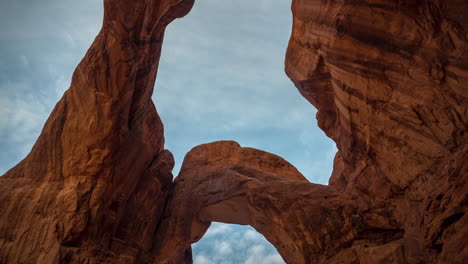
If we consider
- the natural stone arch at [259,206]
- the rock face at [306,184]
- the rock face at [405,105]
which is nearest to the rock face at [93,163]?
the rock face at [306,184]

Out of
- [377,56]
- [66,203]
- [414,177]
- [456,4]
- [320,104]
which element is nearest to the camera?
[456,4]

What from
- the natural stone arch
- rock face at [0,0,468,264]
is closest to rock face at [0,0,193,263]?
rock face at [0,0,468,264]

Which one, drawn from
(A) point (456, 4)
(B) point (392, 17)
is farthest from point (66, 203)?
(A) point (456, 4)

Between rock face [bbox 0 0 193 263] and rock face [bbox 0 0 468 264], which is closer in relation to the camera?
rock face [bbox 0 0 468 264]

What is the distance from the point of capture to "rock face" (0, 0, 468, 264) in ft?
30.2

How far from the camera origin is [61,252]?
11.3m

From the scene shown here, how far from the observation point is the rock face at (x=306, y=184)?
920cm

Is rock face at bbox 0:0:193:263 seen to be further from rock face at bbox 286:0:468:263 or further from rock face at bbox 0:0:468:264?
rock face at bbox 286:0:468:263

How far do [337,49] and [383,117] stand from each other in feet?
10.6

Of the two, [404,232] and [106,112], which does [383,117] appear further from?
[106,112]

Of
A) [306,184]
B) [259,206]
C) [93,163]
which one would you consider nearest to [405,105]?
[306,184]

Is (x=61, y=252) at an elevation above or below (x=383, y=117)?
below

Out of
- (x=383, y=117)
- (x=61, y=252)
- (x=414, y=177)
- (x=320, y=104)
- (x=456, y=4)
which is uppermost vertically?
(x=320, y=104)

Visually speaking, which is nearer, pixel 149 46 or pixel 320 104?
pixel 149 46
